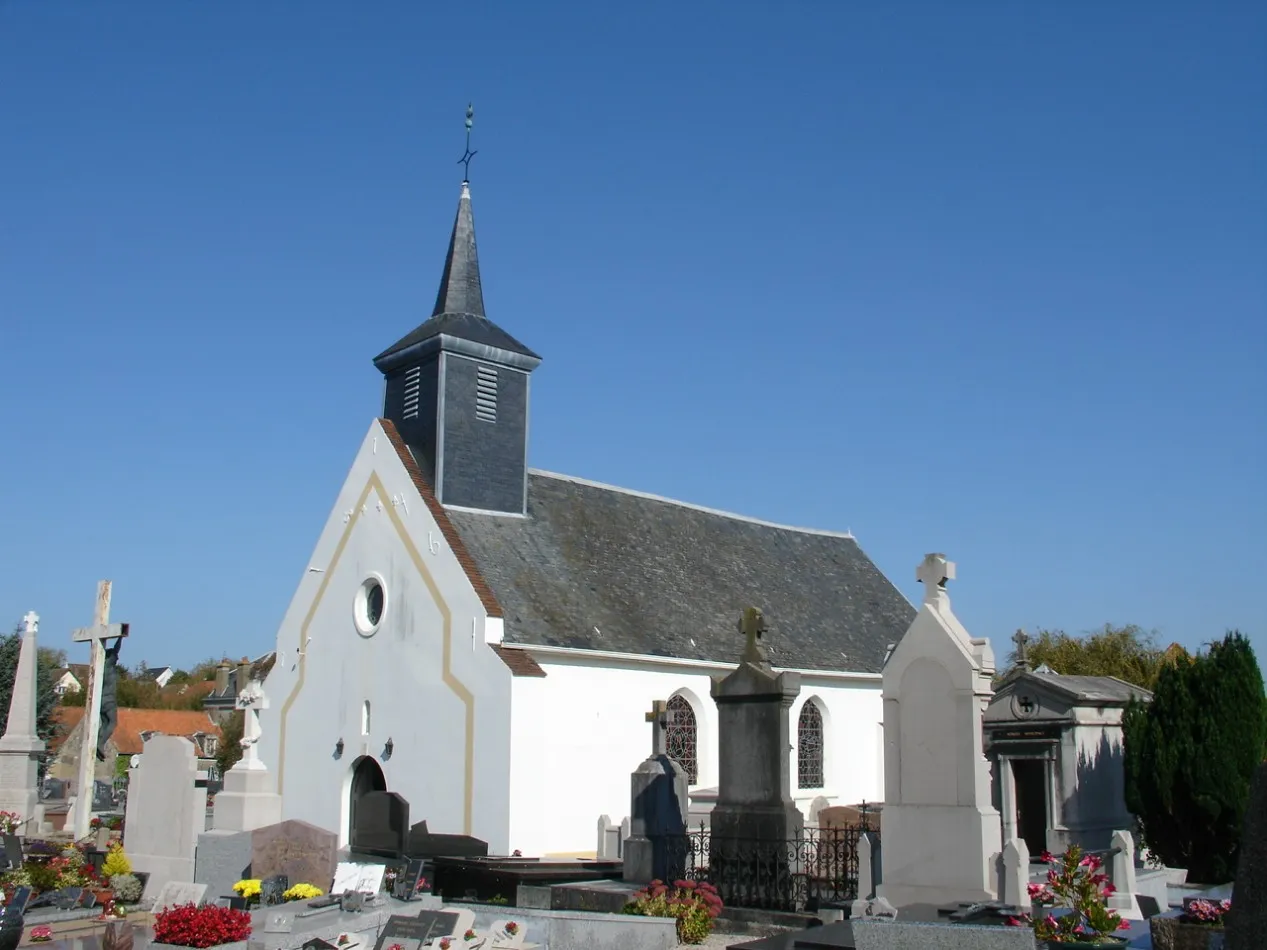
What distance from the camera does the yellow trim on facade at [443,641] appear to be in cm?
2108

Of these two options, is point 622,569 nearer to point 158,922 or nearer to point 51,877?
point 51,877

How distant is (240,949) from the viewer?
37.8ft

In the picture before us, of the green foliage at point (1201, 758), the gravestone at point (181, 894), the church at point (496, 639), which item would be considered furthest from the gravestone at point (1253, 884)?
the church at point (496, 639)

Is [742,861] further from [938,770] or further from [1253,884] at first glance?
[1253,884]

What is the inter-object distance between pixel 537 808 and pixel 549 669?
2.52 m

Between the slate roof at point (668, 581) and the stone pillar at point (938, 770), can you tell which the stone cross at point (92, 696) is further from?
the stone pillar at point (938, 770)

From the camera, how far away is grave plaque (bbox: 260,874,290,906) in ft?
48.0

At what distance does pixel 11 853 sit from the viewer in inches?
666

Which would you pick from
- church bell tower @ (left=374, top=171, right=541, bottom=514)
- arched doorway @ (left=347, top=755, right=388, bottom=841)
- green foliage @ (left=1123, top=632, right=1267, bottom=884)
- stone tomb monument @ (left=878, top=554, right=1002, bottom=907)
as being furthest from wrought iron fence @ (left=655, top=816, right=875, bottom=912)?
church bell tower @ (left=374, top=171, right=541, bottom=514)

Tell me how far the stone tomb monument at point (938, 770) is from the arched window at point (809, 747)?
1398 cm

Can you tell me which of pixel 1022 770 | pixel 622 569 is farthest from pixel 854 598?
pixel 1022 770

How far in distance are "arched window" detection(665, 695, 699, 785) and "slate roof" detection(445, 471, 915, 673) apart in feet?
3.68

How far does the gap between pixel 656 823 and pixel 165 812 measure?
7620 mm

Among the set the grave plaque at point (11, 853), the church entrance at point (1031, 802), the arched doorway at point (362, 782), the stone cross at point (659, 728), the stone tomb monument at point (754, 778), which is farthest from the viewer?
the arched doorway at point (362, 782)
